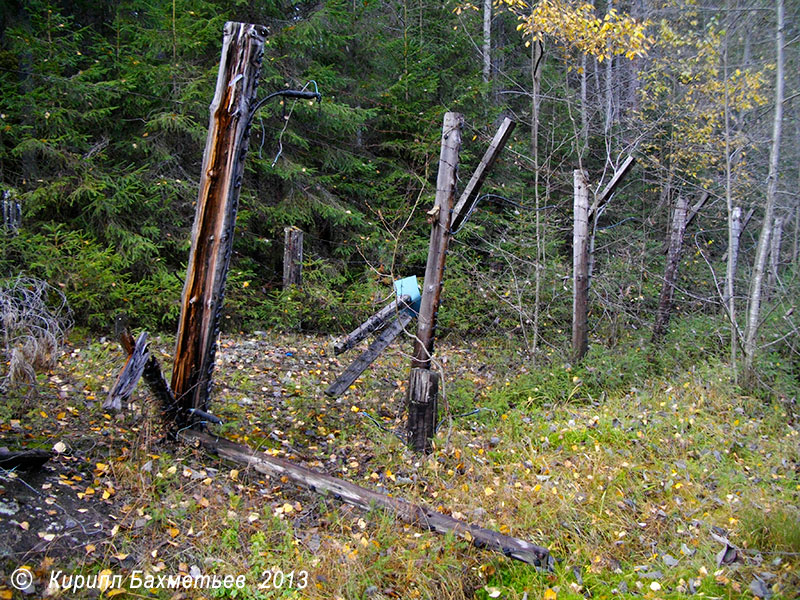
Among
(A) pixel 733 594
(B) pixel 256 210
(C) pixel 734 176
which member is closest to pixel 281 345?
(B) pixel 256 210

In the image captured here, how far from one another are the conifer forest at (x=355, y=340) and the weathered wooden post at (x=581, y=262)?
0.04 metres

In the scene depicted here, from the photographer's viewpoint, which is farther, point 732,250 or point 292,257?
point 292,257

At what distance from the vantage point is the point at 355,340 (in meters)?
6.06

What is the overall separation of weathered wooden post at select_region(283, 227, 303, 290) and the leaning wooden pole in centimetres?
489

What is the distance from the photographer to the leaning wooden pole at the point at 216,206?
4594mm

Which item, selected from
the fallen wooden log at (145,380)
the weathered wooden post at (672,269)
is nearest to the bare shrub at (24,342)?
the fallen wooden log at (145,380)

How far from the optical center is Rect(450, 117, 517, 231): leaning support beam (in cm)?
558

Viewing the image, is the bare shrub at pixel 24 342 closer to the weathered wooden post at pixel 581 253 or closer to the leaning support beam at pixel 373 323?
the leaning support beam at pixel 373 323

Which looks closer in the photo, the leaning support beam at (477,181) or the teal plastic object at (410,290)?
the leaning support beam at (477,181)

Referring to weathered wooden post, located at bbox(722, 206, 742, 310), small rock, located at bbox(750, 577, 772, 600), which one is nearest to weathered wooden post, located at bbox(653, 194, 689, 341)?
weathered wooden post, located at bbox(722, 206, 742, 310)

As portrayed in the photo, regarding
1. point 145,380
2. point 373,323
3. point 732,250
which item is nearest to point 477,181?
point 373,323

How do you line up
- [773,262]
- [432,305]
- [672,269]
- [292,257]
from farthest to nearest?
[292,257]
[672,269]
[773,262]
[432,305]

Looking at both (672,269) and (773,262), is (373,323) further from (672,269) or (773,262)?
(773,262)

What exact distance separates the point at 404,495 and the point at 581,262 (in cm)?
475
